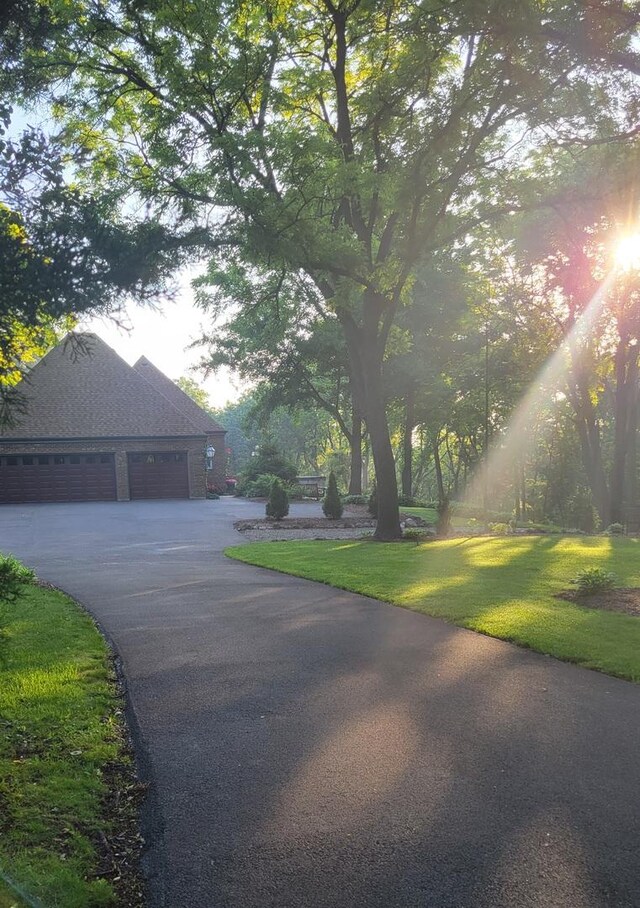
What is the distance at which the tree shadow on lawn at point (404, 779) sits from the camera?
10.0 feet

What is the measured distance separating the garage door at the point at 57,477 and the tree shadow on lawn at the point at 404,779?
1152 inches

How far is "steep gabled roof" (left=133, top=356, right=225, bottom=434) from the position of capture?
148 feet

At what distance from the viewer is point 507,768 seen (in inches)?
163

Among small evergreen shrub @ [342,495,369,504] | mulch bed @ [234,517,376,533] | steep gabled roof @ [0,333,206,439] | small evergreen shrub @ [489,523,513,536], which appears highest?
steep gabled roof @ [0,333,206,439]

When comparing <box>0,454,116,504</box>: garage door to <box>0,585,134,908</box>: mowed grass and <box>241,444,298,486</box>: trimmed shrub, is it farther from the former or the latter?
<box>0,585,134,908</box>: mowed grass

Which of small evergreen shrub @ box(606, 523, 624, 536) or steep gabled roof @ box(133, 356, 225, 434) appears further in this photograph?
steep gabled roof @ box(133, 356, 225, 434)

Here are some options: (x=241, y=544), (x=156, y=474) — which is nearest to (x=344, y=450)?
(x=156, y=474)

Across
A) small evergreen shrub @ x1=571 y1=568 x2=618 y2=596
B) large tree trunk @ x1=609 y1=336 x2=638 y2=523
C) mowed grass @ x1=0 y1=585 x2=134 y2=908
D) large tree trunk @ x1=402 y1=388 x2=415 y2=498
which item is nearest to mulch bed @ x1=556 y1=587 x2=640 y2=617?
small evergreen shrub @ x1=571 y1=568 x2=618 y2=596

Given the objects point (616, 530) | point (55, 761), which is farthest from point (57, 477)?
point (55, 761)

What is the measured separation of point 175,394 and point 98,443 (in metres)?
12.3

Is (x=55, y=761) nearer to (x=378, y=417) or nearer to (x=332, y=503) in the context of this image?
(x=378, y=417)

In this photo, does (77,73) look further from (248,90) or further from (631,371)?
(631,371)

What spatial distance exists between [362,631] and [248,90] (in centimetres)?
1221

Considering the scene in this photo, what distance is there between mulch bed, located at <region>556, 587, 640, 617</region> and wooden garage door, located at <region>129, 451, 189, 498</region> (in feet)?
93.1
